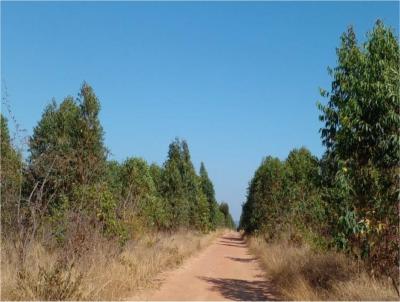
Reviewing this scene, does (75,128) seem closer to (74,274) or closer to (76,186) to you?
(76,186)

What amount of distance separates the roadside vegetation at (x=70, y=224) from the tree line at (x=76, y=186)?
0.10 feet

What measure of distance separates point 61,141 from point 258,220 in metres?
23.8

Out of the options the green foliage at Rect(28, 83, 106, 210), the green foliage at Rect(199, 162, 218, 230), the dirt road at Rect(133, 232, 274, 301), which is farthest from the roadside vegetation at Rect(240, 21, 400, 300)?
the green foliage at Rect(199, 162, 218, 230)

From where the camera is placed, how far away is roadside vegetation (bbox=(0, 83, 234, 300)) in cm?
1020

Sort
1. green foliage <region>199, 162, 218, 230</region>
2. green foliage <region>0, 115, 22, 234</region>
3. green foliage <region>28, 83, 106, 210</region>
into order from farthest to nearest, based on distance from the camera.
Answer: green foliage <region>199, 162, 218, 230</region> < green foliage <region>28, 83, 106, 210</region> < green foliage <region>0, 115, 22, 234</region>

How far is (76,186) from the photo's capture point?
15992mm

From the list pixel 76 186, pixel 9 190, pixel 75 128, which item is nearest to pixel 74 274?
pixel 9 190

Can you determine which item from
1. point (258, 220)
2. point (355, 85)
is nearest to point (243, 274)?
point (355, 85)

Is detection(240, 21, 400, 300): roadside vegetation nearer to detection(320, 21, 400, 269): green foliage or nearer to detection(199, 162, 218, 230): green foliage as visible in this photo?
detection(320, 21, 400, 269): green foliage

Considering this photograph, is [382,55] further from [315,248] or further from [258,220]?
[258,220]

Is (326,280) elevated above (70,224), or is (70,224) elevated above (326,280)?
(70,224)

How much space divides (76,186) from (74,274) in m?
5.61

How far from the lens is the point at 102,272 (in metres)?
11.7

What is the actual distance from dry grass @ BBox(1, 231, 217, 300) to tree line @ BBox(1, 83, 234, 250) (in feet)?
1.54
